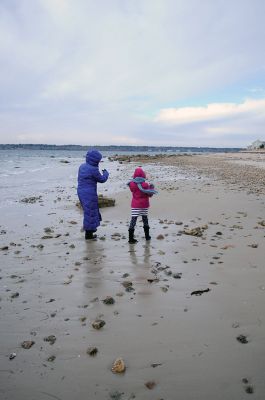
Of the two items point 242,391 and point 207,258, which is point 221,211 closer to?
point 207,258

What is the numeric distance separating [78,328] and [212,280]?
2.32 meters

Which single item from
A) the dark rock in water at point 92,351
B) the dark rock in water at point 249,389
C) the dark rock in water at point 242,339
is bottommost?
the dark rock in water at point 92,351

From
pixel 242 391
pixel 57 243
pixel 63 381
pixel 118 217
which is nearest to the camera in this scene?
pixel 242 391

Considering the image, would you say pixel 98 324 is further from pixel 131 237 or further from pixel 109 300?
pixel 131 237

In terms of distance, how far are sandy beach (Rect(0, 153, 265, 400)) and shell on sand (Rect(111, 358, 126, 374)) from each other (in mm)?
50

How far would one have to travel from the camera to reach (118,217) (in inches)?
411

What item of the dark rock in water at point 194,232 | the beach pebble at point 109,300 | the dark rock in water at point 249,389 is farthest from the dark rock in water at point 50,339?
the dark rock in water at point 194,232

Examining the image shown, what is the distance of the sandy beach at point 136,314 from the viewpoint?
3.05 metres

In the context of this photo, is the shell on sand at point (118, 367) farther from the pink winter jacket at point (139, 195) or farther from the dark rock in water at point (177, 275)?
the pink winter jacket at point (139, 195)

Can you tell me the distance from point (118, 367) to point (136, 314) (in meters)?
1.06

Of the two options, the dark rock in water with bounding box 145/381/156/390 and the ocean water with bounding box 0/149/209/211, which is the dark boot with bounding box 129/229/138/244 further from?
the ocean water with bounding box 0/149/209/211

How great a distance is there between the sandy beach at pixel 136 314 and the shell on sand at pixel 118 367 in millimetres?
50

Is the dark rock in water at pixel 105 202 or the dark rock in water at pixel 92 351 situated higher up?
the dark rock in water at pixel 105 202

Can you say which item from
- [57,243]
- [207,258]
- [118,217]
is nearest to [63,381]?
[207,258]
